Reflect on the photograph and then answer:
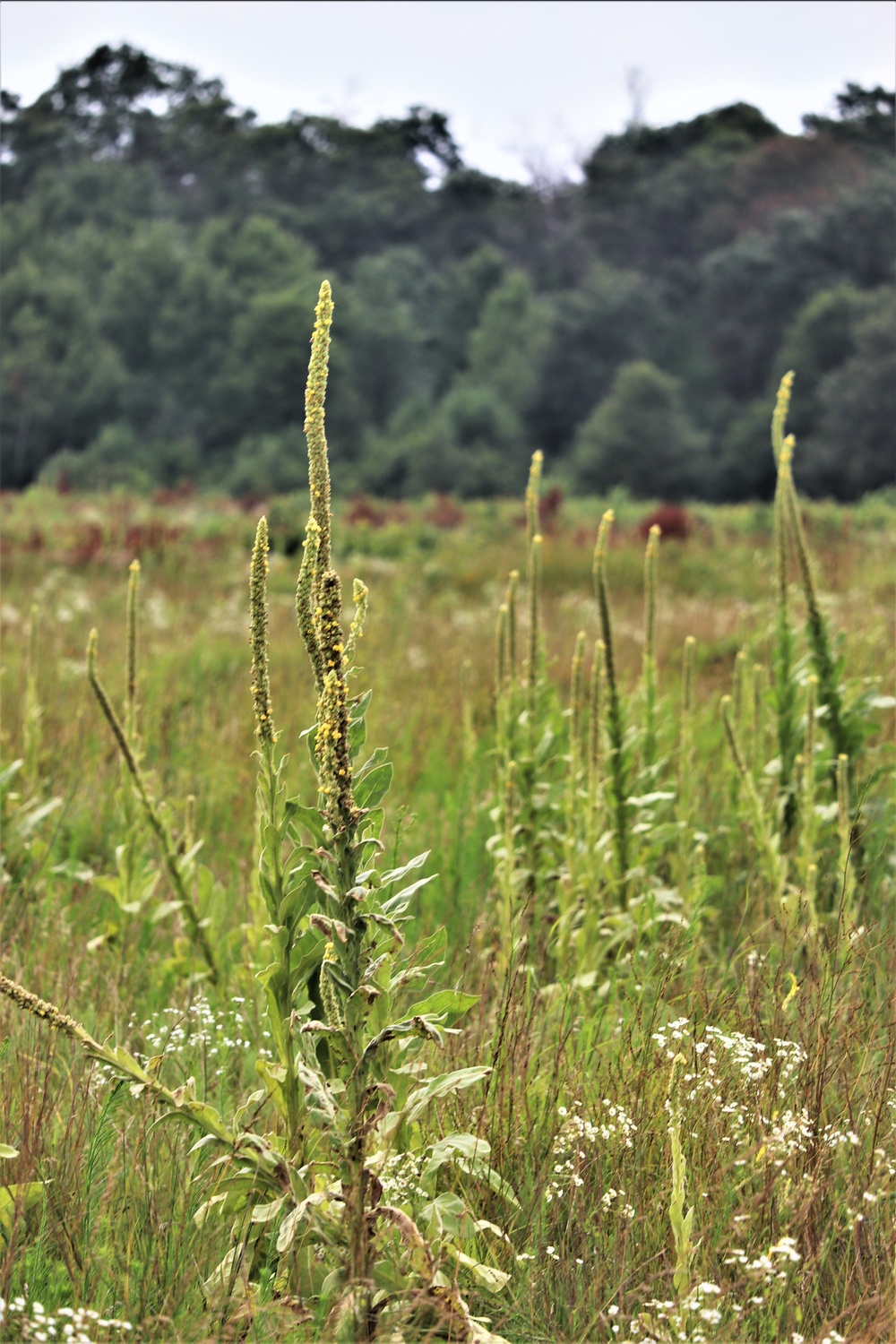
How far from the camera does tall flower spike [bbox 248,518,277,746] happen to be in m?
1.60

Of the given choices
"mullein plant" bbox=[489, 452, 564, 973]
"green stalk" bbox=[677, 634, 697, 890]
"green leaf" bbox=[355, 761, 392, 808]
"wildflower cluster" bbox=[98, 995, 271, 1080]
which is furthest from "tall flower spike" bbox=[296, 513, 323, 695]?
"green stalk" bbox=[677, 634, 697, 890]

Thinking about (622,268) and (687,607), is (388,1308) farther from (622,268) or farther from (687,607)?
(622,268)

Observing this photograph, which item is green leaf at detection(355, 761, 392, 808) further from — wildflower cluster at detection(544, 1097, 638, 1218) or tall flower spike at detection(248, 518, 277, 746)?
wildflower cluster at detection(544, 1097, 638, 1218)

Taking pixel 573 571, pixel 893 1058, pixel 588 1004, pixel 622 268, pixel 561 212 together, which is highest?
pixel 561 212

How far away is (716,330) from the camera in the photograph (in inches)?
1507

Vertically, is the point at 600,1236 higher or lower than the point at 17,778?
lower

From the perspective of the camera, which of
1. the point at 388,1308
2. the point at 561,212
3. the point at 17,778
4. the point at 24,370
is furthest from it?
the point at 561,212

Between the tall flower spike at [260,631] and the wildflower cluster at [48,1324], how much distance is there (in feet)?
2.63

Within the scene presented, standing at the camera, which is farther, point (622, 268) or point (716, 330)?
point (622, 268)

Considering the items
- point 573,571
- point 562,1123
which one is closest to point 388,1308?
point 562,1123

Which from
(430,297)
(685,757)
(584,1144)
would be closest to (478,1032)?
(584,1144)

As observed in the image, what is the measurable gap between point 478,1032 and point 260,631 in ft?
3.29

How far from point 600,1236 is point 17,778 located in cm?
327

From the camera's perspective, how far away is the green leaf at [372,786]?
165 cm
